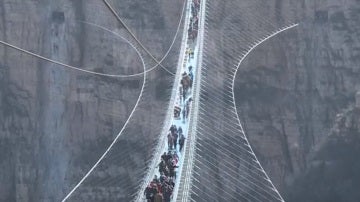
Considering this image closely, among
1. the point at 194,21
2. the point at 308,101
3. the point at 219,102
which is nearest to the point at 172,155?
the point at 194,21

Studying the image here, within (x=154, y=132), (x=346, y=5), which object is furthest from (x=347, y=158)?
(x=154, y=132)

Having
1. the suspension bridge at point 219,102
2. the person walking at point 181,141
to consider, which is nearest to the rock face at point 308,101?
the suspension bridge at point 219,102

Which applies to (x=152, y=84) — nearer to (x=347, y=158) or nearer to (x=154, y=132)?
(x=154, y=132)

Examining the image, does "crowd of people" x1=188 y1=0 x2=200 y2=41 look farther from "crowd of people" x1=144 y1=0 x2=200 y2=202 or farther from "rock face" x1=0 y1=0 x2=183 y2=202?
"rock face" x1=0 y1=0 x2=183 y2=202

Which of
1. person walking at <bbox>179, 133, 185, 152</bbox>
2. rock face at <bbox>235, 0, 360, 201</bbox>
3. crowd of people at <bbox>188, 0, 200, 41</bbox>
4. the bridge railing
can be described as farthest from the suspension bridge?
person walking at <bbox>179, 133, 185, 152</bbox>

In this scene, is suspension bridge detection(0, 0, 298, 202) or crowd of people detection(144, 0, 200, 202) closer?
crowd of people detection(144, 0, 200, 202)
